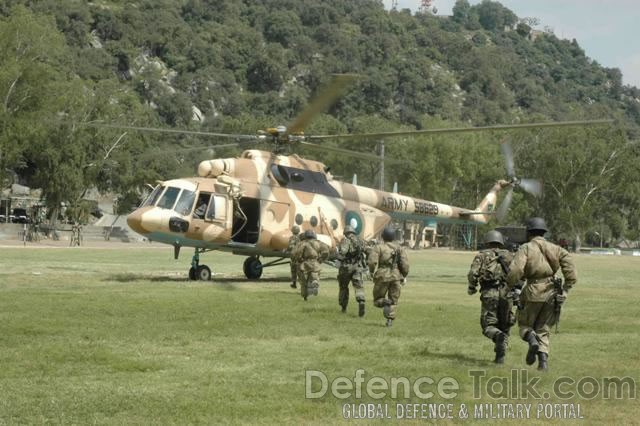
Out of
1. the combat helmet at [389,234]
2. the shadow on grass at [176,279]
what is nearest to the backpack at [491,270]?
the combat helmet at [389,234]

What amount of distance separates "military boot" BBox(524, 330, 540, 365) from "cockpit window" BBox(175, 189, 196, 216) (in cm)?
1396

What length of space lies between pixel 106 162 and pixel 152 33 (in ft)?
365

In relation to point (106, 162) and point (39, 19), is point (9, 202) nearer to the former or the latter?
point (106, 162)

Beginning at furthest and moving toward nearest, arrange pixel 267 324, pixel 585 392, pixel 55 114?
1. pixel 55 114
2. pixel 267 324
3. pixel 585 392

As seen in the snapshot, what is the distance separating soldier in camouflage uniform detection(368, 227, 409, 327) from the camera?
16109 mm

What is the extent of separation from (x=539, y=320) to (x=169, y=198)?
1432 centimetres

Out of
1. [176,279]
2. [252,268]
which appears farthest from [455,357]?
[252,268]

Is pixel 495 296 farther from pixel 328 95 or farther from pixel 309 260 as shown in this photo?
pixel 328 95

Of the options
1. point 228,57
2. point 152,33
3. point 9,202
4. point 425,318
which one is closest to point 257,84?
point 228,57

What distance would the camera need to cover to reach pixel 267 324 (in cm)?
1598

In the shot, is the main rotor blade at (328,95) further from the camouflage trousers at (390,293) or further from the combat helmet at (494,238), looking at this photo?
the combat helmet at (494,238)

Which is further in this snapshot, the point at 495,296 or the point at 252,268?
the point at 252,268

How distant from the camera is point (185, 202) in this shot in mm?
24312

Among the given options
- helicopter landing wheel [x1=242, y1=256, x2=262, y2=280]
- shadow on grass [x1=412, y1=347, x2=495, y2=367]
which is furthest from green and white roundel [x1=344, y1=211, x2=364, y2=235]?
shadow on grass [x1=412, y1=347, x2=495, y2=367]
